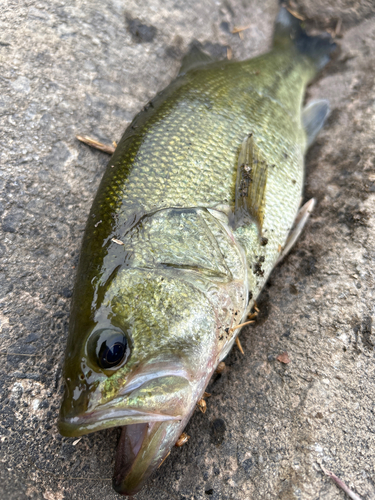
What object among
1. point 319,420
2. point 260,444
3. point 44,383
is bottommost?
point 44,383

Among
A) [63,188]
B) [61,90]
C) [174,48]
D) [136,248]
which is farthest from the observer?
[174,48]

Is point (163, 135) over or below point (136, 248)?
over

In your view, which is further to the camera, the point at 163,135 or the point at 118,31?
the point at 118,31

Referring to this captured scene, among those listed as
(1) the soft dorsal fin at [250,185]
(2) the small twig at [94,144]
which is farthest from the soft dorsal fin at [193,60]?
(1) the soft dorsal fin at [250,185]

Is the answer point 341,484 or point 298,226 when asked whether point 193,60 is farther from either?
point 341,484

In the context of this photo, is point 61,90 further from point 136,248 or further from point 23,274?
point 136,248

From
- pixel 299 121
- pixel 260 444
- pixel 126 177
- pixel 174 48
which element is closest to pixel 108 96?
pixel 174 48

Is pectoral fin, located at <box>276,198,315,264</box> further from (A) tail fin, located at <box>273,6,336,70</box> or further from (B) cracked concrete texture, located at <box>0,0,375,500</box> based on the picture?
(A) tail fin, located at <box>273,6,336,70</box>

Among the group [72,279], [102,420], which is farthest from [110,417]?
[72,279]
